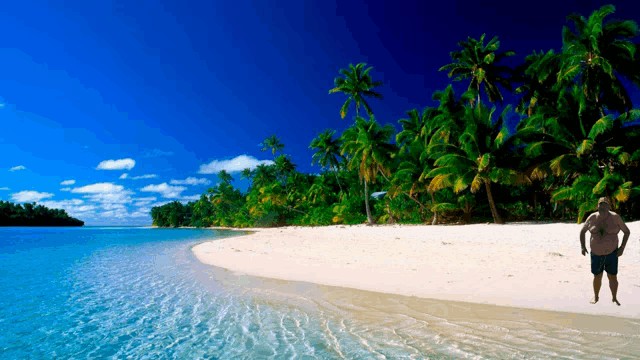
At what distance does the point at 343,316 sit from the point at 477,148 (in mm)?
17069

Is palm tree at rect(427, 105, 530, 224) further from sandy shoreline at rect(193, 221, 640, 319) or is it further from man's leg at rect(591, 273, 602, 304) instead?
man's leg at rect(591, 273, 602, 304)

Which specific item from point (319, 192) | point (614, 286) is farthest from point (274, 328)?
point (319, 192)

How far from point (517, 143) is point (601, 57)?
531 centimetres

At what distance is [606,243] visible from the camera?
4.31 m

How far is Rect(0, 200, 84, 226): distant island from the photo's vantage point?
3497 inches

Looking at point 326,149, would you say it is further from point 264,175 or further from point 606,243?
point 606,243

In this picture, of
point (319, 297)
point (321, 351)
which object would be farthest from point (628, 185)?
point (321, 351)

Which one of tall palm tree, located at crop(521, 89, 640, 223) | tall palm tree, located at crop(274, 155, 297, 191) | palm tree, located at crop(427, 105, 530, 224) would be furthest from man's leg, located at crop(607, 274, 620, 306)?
tall palm tree, located at crop(274, 155, 297, 191)

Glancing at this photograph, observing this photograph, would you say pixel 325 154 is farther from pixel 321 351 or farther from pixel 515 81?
pixel 321 351

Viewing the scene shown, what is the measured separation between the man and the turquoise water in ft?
2.22

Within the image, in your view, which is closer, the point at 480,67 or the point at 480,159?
the point at 480,159

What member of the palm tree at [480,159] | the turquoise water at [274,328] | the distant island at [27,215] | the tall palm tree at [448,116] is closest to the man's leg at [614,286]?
the turquoise water at [274,328]

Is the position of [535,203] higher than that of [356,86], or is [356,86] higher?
[356,86]

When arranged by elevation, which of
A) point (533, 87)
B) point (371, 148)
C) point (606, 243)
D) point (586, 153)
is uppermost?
point (533, 87)
